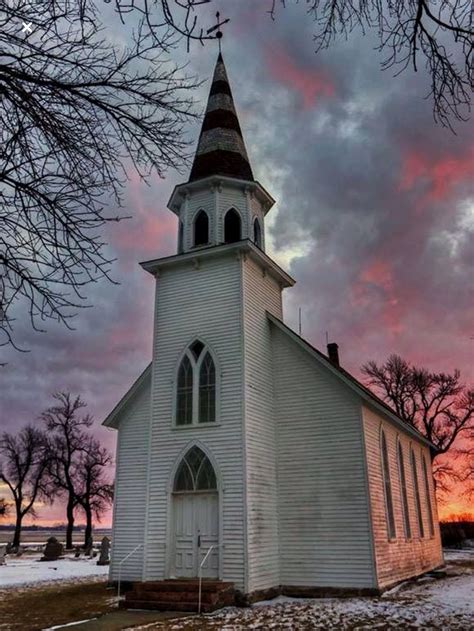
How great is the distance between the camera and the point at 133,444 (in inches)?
733

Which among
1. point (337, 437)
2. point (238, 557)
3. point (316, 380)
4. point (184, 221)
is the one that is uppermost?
point (184, 221)

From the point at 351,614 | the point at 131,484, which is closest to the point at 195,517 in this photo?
the point at 131,484

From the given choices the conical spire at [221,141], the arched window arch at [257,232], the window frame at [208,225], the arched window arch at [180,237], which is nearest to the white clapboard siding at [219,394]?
the window frame at [208,225]

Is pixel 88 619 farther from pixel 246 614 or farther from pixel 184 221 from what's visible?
pixel 184 221

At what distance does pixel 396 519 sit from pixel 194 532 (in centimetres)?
688

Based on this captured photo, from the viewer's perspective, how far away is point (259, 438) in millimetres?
15836

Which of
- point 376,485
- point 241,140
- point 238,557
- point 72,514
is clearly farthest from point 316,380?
point 72,514

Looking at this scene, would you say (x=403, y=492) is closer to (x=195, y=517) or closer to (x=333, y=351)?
(x=333, y=351)

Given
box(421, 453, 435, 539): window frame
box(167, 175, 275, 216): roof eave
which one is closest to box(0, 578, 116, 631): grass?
box(167, 175, 275, 216): roof eave

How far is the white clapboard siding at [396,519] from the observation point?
15.5 m

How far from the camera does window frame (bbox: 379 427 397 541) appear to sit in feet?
55.4

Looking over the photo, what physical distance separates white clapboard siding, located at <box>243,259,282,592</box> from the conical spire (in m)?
4.01

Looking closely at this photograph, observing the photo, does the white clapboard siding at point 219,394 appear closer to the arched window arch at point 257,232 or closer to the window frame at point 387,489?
the arched window arch at point 257,232

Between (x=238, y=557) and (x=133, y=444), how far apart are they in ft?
19.5
